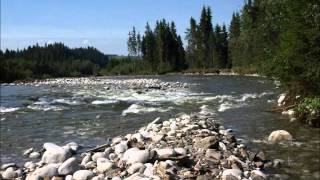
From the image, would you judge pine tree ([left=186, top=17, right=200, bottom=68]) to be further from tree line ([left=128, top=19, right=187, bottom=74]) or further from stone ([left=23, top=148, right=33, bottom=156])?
stone ([left=23, top=148, right=33, bottom=156])

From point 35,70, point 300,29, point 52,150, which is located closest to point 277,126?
point 300,29

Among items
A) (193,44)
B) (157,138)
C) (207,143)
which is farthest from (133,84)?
(193,44)

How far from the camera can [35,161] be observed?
45.5ft

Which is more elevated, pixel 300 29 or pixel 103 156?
pixel 300 29

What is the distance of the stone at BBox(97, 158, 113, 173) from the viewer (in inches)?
446

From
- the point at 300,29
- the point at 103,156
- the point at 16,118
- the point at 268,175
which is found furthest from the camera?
the point at 16,118

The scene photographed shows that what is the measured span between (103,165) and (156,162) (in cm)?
128

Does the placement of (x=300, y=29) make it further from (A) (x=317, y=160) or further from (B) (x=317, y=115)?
(A) (x=317, y=160)

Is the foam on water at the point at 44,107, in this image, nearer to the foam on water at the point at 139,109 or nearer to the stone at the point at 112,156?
the foam on water at the point at 139,109

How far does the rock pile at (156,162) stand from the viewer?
10594 mm

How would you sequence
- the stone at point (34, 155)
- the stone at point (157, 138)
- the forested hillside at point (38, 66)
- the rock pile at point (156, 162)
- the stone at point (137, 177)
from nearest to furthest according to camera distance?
the stone at point (137, 177), the rock pile at point (156, 162), the stone at point (157, 138), the stone at point (34, 155), the forested hillside at point (38, 66)

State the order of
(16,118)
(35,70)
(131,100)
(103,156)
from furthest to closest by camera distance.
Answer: (35,70) → (131,100) → (16,118) → (103,156)

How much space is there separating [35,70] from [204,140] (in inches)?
4036

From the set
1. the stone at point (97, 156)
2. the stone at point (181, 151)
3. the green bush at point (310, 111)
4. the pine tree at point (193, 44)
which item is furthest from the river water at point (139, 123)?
the pine tree at point (193, 44)
